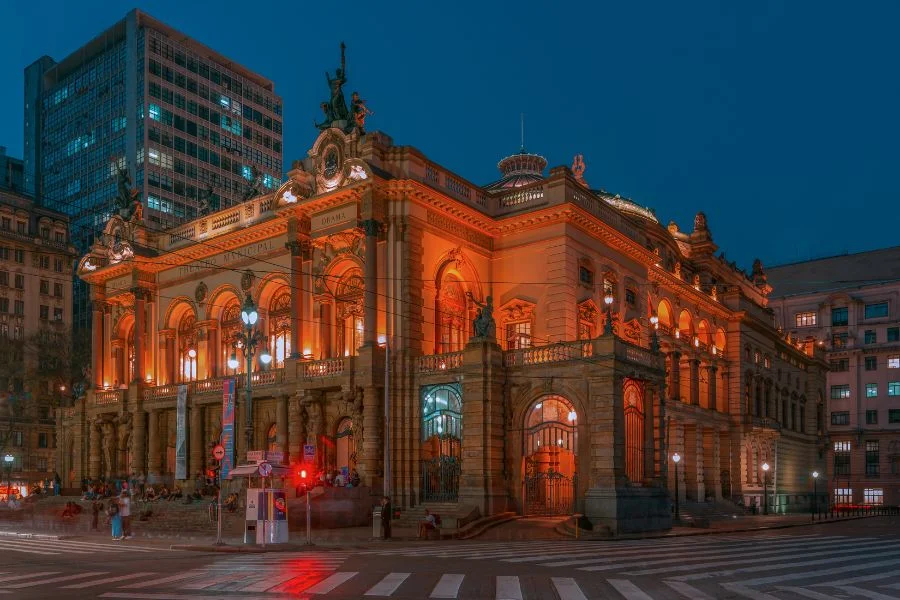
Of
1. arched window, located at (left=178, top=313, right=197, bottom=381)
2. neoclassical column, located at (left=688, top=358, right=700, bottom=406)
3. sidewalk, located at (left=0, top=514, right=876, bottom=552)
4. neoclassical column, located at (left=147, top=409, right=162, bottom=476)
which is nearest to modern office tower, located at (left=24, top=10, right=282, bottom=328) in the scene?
arched window, located at (left=178, top=313, right=197, bottom=381)

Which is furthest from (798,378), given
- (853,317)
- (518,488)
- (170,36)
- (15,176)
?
(15,176)

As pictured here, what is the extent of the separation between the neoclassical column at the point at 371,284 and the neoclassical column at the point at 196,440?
46.7 feet

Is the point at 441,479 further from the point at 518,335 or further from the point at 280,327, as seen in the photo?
the point at 280,327

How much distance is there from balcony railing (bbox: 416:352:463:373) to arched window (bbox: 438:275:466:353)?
304 centimetres

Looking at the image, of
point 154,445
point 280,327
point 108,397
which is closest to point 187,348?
point 154,445

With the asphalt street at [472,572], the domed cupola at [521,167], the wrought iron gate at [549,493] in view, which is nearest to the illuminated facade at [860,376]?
the domed cupola at [521,167]

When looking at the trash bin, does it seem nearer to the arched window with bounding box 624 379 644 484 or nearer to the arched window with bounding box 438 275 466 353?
the arched window with bounding box 624 379 644 484

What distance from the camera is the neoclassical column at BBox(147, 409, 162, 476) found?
2095 inches

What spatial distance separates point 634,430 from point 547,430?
3569 mm

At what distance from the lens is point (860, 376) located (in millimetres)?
97000

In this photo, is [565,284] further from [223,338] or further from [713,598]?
[713,598]

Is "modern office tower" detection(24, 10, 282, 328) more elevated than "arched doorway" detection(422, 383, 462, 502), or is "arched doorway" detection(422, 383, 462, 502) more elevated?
"modern office tower" detection(24, 10, 282, 328)

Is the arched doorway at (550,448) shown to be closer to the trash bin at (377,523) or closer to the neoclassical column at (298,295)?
the trash bin at (377,523)

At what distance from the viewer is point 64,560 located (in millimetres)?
24328
